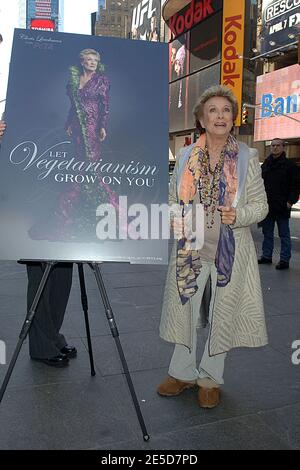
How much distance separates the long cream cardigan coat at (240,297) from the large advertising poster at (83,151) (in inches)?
24.9

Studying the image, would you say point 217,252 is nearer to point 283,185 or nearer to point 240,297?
point 240,297

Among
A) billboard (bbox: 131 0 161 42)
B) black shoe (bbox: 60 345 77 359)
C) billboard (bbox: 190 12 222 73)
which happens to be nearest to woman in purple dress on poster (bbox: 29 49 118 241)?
black shoe (bbox: 60 345 77 359)

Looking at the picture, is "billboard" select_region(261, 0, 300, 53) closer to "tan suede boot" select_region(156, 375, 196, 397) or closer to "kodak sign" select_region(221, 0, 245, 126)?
"kodak sign" select_region(221, 0, 245, 126)

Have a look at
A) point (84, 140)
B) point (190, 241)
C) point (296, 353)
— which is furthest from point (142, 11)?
point (84, 140)

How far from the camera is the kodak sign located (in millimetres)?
39875

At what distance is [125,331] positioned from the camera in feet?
14.9

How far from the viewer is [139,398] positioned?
3.25 metres

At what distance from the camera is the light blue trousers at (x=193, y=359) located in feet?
10.6

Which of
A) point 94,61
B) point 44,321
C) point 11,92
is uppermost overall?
point 94,61

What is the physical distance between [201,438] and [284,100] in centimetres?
3746

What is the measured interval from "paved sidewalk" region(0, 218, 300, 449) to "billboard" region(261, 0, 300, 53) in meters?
35.1

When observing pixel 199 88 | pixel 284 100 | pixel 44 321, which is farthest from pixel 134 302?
pixel 199 88

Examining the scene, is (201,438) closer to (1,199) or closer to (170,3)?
(1,199)

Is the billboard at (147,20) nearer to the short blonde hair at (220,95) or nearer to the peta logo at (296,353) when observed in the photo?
the peta logo at (296,353)
